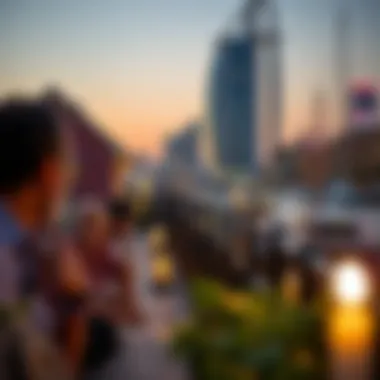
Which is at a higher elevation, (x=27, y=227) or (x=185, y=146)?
(x=185, y=146)

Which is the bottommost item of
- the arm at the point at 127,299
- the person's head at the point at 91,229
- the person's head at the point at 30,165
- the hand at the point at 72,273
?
the arm at the point at 127,299

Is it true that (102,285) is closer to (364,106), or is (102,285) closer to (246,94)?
(246,94)

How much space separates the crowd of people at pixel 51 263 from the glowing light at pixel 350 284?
1.11ft

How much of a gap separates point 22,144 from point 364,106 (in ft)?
1.95

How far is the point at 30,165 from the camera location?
4.49ft

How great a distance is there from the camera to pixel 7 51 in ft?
4.70

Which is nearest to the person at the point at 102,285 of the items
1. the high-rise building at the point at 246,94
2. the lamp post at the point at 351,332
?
the high-rise building at the point at 246,94

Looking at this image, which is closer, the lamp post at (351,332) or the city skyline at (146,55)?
the lamp post at (351,332)

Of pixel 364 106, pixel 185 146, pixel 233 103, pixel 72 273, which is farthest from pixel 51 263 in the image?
pixel 364 106

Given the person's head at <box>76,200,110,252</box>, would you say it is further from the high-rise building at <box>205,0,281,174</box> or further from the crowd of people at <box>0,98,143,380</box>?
the high-rise building at <box>205,0,281,174</box>

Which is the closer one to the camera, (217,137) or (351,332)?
(351,332)

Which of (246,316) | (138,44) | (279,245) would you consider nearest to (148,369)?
(246,316)

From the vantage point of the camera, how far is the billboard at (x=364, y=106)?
1.41 meters

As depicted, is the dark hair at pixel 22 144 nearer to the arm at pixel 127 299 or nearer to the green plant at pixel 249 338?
the arm at pixel 127 299
